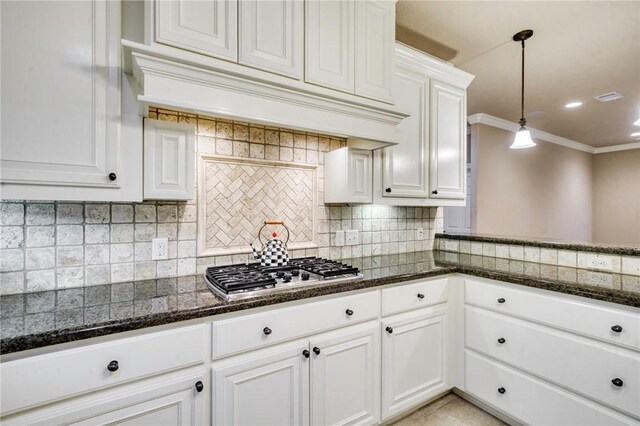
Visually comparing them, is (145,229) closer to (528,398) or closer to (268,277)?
(268,277)

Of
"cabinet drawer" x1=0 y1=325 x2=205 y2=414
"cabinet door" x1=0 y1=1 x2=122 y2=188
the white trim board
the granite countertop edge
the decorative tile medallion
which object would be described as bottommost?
"cabinet drawer" x1=0 y1=325 x2=205 y2=414

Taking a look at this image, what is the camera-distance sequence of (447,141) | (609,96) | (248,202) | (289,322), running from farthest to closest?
(609,96)
(447,141)
(248,202)
(289,322)

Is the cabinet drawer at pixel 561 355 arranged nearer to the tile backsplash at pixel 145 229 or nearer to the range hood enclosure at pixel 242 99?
the tile backsplash at pixel 145 229

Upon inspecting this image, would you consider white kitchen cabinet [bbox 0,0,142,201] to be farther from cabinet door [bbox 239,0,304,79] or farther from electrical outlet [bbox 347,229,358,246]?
electrical outlet [bbox 347,229,358,246]

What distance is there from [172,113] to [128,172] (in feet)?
1.58

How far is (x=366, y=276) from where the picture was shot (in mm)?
1738

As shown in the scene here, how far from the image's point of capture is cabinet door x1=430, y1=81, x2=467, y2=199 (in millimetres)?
2395

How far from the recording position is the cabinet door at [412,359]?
1.77m

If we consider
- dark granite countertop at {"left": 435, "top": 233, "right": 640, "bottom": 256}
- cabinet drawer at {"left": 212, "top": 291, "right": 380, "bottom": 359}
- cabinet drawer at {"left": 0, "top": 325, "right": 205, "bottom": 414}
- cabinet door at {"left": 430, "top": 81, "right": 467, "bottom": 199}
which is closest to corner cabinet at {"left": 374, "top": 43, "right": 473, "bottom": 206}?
cabinet door at {"left": 430, "top": 81, "right": 467, "bottom": 199}

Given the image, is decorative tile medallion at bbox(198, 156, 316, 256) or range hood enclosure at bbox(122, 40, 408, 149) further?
decorative tile medallion at bbox(198, 156, 316, 256)

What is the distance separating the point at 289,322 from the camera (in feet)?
4.68

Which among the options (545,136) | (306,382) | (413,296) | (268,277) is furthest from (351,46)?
(545,136)

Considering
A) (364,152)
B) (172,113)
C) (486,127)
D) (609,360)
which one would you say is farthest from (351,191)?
(486,127)

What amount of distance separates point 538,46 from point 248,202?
2.88 meters
